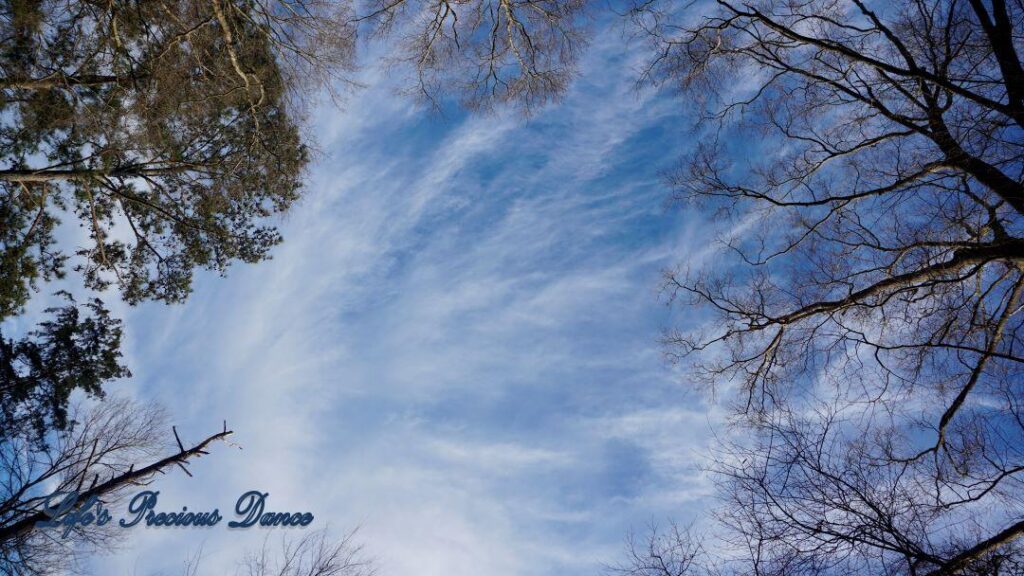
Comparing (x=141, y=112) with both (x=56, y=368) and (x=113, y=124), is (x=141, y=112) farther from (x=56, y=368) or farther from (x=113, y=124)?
(x=56, y=368)

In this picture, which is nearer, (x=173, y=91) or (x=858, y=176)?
(x=858, y=176)

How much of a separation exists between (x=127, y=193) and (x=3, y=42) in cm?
285

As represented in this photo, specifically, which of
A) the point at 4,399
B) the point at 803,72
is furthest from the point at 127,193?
the point at 803,72

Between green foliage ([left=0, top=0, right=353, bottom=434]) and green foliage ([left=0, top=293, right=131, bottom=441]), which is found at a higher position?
green foliage ([left=0, top=0, right=353, bottom=434])

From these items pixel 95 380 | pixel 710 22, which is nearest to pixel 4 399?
pixel 95 380

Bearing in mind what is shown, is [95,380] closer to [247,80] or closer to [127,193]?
[127,193]

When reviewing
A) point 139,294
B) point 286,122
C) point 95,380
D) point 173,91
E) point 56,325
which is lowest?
point 95,380

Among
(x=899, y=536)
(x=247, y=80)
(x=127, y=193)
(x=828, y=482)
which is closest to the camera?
(x=899, y=536)

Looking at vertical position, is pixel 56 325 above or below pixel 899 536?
above

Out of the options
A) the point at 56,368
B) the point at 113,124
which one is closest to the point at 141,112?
the point at 113,124

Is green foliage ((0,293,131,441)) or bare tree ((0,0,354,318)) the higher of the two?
bare tree ((0,0,354,318))

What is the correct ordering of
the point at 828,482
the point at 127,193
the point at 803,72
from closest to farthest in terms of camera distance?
the point at 828,482, the point at 803,72, the point at 127,193

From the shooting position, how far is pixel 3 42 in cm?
789

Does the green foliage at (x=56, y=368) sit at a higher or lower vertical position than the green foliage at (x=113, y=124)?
lower
